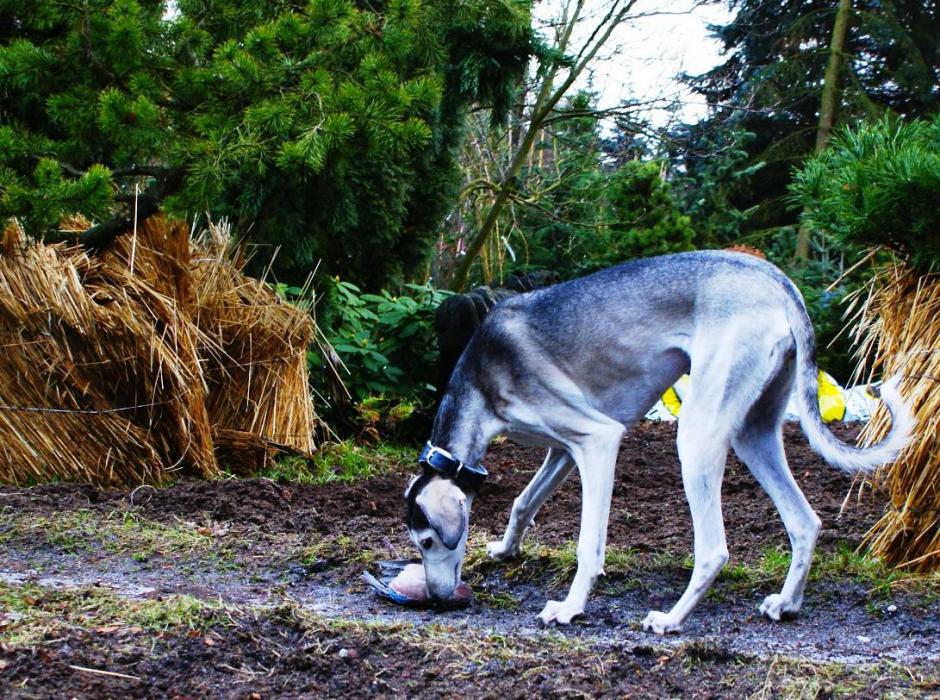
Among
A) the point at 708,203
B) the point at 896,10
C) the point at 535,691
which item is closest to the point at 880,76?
the point at 896,10

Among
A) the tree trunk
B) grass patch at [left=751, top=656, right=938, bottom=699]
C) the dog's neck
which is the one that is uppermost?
the tree trunk

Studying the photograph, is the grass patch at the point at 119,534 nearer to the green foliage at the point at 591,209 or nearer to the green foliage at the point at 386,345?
the green foliage at the point at 386,345

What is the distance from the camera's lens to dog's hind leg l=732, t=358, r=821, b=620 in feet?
12.3

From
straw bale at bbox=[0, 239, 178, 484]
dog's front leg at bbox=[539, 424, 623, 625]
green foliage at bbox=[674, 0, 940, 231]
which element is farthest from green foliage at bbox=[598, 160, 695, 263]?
dog's front leg at bbox=[539, 424, 623, 625]

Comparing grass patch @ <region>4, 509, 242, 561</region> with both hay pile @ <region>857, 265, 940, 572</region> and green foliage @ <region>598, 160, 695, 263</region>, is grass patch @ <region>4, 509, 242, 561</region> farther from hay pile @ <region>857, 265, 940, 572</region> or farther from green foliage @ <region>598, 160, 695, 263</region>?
green foliage @ <region>598, 160, 695, 263</region>

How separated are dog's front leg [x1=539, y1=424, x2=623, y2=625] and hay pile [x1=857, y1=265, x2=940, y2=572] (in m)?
1.22

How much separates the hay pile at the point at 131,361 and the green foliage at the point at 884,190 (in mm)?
3793

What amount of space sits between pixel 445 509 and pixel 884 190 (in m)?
2.33

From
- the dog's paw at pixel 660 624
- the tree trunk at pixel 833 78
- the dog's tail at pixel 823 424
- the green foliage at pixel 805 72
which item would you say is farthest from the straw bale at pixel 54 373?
the green foliage at pixel 805 72

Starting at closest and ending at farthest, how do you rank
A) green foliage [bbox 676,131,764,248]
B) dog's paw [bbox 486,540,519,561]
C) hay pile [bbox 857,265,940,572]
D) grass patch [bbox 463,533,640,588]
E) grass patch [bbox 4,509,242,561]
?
hay pile [bbox 857,265,940,572] < grass patch [bbox 463,533,640,588] < dog's paw [bbox 486,540,519,561] < grass patch [bbox 4,509,242,561] < green foliage [bbox 676,131,764,248]

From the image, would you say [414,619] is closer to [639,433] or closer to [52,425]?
[52,425]

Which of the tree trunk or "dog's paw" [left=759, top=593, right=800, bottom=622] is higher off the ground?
the tree trunk

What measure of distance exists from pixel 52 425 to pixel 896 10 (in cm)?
1852

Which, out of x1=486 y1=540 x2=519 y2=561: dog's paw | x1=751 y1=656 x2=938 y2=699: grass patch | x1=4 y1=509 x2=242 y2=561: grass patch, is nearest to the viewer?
x1=751 y1=656 x2=938 y2=699: grass patch
